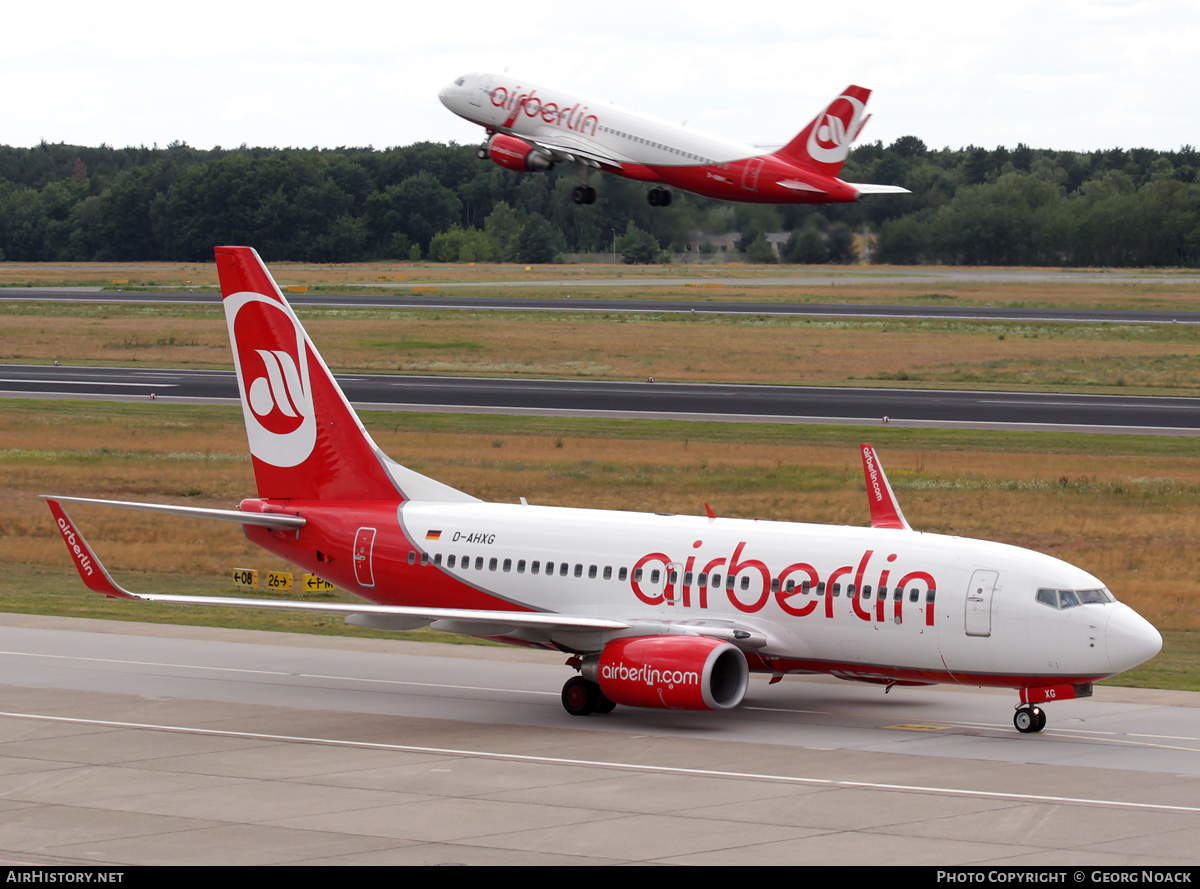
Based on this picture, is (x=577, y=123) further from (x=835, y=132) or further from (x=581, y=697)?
(x=581, y=697)

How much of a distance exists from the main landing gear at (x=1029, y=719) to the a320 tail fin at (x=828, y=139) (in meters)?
25.6

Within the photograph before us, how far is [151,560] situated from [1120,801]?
34078 mm

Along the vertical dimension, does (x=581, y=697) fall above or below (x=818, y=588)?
below

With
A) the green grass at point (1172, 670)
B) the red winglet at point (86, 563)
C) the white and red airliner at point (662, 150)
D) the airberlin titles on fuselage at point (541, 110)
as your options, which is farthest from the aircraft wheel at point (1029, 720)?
the airberlin titles on fuselage at point (541, 110)

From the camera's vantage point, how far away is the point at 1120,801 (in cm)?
2286

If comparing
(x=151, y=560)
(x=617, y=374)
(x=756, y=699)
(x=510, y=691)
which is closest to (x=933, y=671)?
(x=756, y=699)

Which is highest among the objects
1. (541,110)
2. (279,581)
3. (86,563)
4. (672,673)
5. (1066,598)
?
(541,110)

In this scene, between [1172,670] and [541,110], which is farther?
[541,110]

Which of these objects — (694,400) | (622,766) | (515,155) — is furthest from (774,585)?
(694,400)

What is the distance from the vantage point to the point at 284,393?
34.5 meters

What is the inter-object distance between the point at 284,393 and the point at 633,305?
353 feet

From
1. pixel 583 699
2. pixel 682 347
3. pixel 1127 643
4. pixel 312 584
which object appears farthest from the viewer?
pixel 682 347

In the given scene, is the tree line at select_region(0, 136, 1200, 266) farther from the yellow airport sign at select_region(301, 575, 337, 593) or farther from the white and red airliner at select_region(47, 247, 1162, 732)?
the white and red airliner at select_region(47, 247, 1162, 732)

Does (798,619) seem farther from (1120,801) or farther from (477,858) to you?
(477,858)
